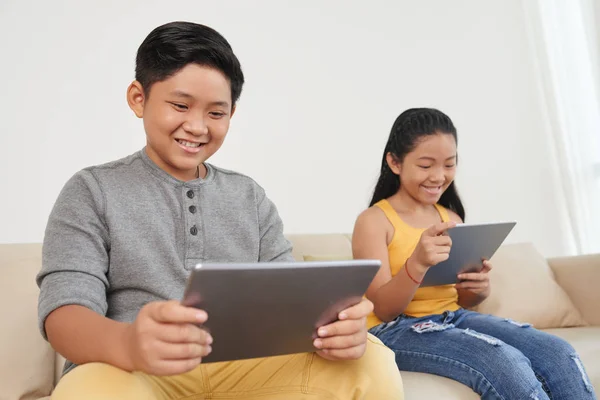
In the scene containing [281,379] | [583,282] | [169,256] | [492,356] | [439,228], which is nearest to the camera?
[281,379]

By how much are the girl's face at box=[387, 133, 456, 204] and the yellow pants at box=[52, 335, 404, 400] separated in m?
0.84

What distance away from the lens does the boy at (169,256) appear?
2.82 feet

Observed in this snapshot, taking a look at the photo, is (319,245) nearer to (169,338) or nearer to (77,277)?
(77,277)

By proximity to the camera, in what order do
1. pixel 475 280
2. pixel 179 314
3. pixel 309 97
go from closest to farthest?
pixel 179 314, pixel 475 280, pixel 309 97

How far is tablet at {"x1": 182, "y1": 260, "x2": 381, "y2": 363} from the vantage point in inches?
31.0

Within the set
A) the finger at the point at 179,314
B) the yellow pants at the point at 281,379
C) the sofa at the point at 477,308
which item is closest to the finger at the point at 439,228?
the sofa at the point at 477,308

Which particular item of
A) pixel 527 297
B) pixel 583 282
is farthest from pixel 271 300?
pixel 583 282

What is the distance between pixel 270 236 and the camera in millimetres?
1418

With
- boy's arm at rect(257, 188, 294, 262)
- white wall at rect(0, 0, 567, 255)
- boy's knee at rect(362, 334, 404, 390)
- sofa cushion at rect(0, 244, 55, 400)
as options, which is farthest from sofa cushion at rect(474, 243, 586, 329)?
sofa cushion at rect(0, 244, 55, 400)

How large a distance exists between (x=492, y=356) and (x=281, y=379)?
588 mm

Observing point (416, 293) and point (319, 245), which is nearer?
point (416, 293)

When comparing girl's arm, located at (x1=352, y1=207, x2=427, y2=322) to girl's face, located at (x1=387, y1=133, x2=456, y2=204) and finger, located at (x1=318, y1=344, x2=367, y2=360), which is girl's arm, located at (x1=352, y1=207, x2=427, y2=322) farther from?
finger, located at (x1=318, y1=344, x2=367, y2=360)

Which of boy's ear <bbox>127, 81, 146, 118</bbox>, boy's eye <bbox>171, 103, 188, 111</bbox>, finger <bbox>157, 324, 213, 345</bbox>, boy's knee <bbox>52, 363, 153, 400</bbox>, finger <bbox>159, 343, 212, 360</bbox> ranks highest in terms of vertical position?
boy's ear <bbox>127, 81, 146, 118</bbox>

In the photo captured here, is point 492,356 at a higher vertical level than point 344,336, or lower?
lower
